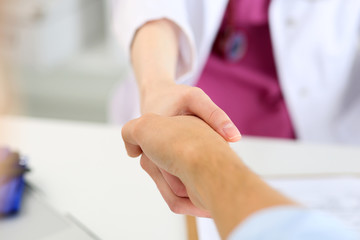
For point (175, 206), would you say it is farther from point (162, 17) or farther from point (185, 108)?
point (162, 17)

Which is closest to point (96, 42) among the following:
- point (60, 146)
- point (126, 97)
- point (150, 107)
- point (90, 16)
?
point (90, 16)

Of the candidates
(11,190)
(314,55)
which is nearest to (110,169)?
(11,190)

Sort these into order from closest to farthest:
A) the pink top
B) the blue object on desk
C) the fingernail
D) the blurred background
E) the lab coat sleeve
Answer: the fingernail → the blue object on desk → the lab coat sleeve → the pink top → the blurred background

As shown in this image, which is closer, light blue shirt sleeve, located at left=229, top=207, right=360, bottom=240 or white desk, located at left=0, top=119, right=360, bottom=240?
light blue shirt sleeve, located at left=229, top=207, right=360, bottom=240

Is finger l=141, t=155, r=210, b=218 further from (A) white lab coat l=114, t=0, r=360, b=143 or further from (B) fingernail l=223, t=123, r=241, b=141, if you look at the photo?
(A) white lab coat l=114, t=0, r=360, b=143

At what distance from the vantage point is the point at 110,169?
0.49m

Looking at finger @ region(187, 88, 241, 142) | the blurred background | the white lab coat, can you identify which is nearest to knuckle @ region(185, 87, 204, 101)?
finger @ region(187, 88, 241, 142)

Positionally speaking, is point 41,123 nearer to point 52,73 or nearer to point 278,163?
point 278,163

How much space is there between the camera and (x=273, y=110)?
0.64 meters

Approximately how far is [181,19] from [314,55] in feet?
0.67

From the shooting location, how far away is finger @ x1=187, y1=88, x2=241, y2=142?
1.03 ft

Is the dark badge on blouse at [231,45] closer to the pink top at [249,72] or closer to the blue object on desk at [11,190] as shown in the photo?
the pink top at [249,72]

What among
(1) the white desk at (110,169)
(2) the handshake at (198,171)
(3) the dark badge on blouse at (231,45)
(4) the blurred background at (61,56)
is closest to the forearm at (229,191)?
(2) the handshake at (198,171)

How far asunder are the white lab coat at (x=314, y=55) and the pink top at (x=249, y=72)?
0.02m
